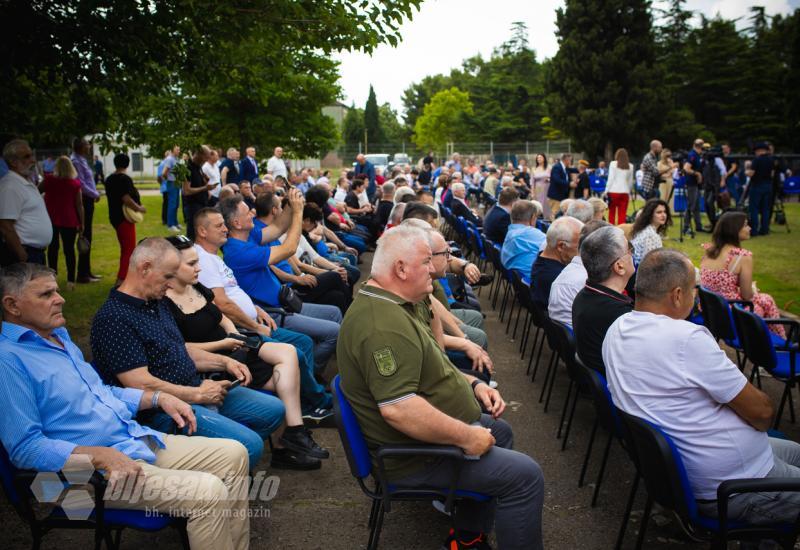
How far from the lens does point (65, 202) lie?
363 inches

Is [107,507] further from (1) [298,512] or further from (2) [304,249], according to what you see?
(2) [304,249]

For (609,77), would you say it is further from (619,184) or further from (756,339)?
(756,339)

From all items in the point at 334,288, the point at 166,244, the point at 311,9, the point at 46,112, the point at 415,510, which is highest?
the point at 311,9

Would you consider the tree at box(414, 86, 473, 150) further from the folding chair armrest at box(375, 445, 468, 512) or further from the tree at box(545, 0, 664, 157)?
the folding chair armrest at box(375, 445, 468, 512)

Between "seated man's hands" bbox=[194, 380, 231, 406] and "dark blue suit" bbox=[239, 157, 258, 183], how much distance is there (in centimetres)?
1287

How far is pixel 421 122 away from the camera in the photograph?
72250mm

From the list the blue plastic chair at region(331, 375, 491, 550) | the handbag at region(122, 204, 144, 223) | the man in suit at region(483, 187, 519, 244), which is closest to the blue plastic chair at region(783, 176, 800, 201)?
the man in suit at region(483, 187, 519, 244)

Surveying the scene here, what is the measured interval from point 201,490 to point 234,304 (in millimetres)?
2194

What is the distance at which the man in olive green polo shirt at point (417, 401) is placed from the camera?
9.09ft

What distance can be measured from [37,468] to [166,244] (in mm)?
1340

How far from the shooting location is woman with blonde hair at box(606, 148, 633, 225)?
45.8 feet

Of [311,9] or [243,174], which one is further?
[243,174]

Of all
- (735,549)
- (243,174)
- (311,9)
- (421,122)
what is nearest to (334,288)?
(311,9)

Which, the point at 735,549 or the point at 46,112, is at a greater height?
the point at 46,112
